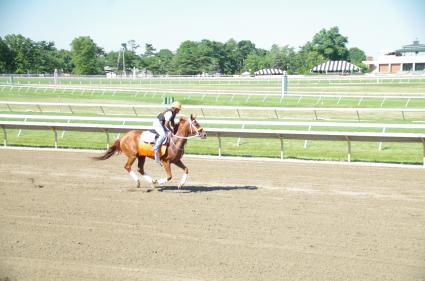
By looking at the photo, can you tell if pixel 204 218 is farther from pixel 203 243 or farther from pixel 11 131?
pixel 11 131

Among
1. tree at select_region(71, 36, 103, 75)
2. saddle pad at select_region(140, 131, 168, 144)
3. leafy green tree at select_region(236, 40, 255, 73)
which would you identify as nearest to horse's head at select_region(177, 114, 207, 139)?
saddle pad at select_region(140, 131, 168, 144)

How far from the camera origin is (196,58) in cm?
7619

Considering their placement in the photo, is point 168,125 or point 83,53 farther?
point 83,53

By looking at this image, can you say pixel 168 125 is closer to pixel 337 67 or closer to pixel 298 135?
pixel 298 135

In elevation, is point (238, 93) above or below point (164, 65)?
below

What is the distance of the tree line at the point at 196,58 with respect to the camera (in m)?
67.4

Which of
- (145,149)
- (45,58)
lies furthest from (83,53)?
(145,149)

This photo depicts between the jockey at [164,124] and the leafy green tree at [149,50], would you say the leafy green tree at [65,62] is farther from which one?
the jockey at [164,124]

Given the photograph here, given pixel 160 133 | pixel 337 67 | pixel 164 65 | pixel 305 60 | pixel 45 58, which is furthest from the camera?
pixel 164 65

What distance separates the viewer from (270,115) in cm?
2612

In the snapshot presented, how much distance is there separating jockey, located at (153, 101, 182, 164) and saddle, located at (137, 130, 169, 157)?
0.31ft

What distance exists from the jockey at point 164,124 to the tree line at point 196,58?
50639 millimetres

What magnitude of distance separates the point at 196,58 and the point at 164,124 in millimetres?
67101

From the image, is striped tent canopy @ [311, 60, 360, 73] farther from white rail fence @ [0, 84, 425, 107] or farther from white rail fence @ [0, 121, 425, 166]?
white rail fence @ [0, 121, 425, 166]
